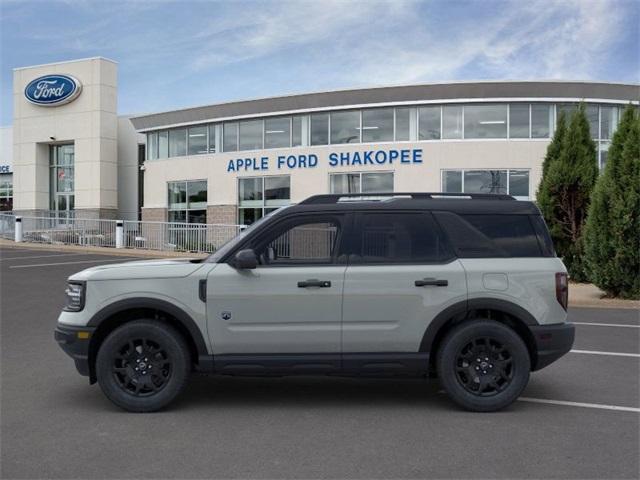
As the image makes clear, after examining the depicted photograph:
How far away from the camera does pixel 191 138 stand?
101ft

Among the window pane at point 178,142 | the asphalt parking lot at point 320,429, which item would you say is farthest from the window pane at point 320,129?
the asphalt parking lot at point 320,429

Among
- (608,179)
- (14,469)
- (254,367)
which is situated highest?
(608,179)

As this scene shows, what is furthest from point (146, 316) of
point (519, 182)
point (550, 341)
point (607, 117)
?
point (607, 117)

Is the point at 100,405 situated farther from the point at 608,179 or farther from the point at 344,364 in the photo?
the point at 608,179

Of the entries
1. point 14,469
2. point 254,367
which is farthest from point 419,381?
point 14,469

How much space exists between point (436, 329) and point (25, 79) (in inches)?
1464

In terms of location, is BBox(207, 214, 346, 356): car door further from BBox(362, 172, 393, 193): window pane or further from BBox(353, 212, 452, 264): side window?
BBox(362, 172, 393, 193): window pane

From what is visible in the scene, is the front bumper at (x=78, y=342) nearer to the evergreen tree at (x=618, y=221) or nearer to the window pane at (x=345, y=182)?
the evergreen tree at (x=618, y=221)

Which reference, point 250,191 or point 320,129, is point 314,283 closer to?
point 320,129

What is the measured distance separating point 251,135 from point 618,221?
18781mm

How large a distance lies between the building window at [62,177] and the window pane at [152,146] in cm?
604

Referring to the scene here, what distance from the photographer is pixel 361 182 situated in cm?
2630

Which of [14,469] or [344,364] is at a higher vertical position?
[344,364]

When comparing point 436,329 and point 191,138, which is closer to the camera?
point 436,329
